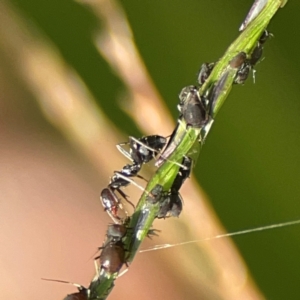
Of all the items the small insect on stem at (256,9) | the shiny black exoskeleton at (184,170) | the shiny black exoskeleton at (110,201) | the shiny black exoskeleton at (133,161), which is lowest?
the shiny black exoskeleton at (184,170)

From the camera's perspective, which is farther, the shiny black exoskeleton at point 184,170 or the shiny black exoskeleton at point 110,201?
the shiny black exoskeleton at point 110,201

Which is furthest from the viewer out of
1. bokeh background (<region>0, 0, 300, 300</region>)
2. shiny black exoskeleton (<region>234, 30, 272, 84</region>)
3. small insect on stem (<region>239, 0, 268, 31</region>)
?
bokeh background (<region>0, 0, 300, 300</region>)

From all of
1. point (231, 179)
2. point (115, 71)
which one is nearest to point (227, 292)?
point (231, 179)

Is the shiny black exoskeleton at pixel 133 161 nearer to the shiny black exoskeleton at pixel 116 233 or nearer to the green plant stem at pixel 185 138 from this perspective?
the shiny black exoskeleton at pixel 116 233

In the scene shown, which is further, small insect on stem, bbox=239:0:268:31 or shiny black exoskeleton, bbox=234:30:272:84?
shiny black exoskeleton, bbox=234:30:272:84

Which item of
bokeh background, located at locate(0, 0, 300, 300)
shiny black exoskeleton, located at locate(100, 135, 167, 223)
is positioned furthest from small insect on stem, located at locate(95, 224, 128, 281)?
bokeh background, located at locate(0, 0, 300, 300)

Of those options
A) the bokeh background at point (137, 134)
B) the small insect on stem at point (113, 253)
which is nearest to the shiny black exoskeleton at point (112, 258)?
the small insect on stem at point (113, 253)

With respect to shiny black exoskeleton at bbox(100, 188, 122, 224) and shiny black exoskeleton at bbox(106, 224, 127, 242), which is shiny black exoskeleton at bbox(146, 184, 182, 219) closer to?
shiny black exoskeleton at bbox(106, 224, 127, 242)

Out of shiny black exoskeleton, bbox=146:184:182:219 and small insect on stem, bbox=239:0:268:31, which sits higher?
small insect on stem, bbox=239:0:268:31
